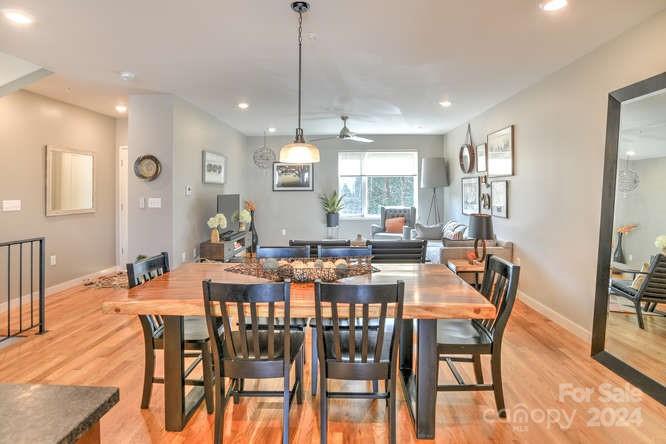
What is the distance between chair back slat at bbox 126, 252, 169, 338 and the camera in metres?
2.34

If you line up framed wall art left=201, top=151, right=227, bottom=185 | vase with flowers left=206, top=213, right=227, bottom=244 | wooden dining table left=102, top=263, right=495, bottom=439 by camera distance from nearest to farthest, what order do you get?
wooden dining table left=102, top=263, right=495, bottom=439, vase with flowers left=206, top=213, right=227, bottom=244, framed wall art left=201, top=151, right=227, bottom=185

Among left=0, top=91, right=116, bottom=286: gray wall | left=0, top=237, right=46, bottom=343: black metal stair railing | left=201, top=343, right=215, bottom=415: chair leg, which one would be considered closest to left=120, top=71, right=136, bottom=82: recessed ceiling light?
left=0, top=91, right=116, bottom=286: gray wall

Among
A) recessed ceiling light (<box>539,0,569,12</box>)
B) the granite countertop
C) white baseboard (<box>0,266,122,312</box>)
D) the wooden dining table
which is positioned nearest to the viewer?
the granite countertop

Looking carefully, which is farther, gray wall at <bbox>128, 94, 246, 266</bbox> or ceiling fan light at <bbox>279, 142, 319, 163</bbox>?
gray wall at <bbox>128, 94, 246, 266</bbox>

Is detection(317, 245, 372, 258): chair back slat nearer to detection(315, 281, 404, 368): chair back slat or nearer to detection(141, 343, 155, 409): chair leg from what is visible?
detection(315, 281, 404, 368): chair back slat

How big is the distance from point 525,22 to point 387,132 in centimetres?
546

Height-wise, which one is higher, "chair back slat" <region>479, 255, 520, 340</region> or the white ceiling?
the white ceiling

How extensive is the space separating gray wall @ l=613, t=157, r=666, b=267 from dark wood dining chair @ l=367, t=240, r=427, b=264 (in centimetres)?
159

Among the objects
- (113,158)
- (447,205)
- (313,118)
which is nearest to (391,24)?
(313,118)

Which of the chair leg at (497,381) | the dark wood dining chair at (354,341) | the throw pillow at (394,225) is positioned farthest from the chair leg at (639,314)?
the throw pillow at (394,225)

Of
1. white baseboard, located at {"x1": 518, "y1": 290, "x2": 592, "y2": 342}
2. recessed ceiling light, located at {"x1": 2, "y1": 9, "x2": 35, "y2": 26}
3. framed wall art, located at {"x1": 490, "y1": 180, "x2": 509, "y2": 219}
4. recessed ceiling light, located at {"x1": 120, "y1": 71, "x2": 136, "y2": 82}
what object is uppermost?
recessed ceiling light, located at {"x1": 120, "y1": 71, "x2": 136, "y2": 82}

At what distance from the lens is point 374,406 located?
2.50 m

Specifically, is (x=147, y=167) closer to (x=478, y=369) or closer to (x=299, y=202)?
(x=299, y=202)

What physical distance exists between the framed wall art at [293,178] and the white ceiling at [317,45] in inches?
140
